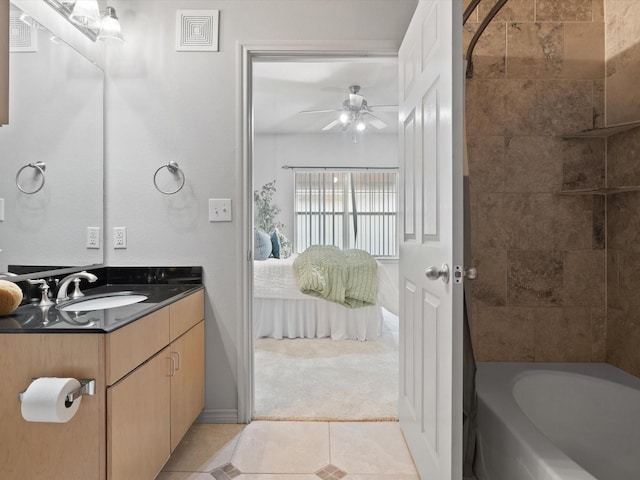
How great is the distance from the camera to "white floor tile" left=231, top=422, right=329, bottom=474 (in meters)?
1.72

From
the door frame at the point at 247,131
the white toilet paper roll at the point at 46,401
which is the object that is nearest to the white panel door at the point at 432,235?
the door frame at the point at 247,131

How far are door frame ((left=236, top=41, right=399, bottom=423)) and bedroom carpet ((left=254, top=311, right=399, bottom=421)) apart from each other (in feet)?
0.91

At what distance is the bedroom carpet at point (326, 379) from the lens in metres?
2.22

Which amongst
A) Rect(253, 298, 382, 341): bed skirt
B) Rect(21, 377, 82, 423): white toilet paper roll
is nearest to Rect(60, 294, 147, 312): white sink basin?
Rect(21, 377, 82, 423): white toilet paper roll

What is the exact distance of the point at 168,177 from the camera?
2113 millimetres

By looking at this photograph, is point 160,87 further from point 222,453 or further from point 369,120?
point 369,120

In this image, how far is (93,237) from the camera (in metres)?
2.04

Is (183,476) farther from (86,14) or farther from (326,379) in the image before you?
(86,14)

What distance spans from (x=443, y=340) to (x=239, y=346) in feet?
3.99

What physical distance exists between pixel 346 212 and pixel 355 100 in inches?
65.4

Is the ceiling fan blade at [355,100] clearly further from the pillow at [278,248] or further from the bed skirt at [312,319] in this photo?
the bed skirt at [312,319]

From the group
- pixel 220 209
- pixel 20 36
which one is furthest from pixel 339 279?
pixel 20 36

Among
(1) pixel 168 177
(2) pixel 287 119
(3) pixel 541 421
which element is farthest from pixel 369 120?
(3) pixel 541 421

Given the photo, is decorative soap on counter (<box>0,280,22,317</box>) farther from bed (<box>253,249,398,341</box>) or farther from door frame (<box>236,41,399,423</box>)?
bed (<box>253,249,398,341</box>)
